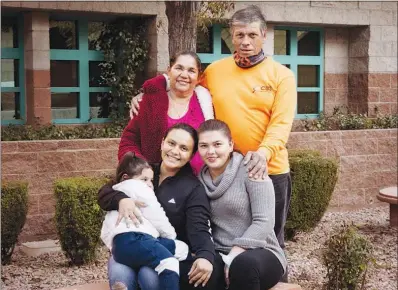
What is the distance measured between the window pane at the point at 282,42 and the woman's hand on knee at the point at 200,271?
26.4 feet

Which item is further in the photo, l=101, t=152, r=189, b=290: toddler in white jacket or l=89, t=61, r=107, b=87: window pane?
l=89, t=61, r=107, b=87: window pane

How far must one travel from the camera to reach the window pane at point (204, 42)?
35.0 ft

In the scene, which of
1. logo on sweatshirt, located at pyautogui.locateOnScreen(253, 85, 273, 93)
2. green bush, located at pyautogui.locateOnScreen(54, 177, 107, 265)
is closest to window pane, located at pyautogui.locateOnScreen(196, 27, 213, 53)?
green bush, located at pyautogui.locateOnScreen(54, 177, 107, 265)

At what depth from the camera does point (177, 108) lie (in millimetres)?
4137

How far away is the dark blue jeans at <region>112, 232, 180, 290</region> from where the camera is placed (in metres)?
3.56

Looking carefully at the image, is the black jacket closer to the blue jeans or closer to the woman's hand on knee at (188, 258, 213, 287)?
the woman's hand on knee at (188, 258, 213, 287)

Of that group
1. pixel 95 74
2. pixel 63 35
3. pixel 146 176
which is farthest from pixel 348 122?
pixel 146 176

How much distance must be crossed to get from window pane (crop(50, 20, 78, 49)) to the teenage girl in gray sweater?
628 cm

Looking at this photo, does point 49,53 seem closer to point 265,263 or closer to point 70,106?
point 70,106

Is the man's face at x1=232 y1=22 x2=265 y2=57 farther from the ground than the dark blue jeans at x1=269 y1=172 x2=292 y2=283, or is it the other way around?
the man's face at x1=232 y1=22 x2=265 y2=57

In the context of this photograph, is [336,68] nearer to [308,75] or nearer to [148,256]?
[308,75]

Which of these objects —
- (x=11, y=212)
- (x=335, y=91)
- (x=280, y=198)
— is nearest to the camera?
(x=280, y=198)

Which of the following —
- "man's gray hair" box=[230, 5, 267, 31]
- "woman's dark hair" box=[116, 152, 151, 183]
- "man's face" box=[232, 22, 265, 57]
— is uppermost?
"man's gray hair" box=[230, 5, 267, 31]

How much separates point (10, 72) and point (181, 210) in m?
6.40
